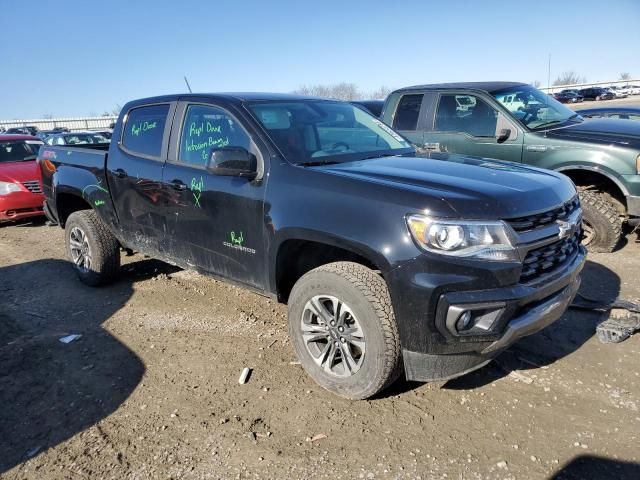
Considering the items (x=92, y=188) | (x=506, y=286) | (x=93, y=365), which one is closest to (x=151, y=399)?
(x=93, y=365)

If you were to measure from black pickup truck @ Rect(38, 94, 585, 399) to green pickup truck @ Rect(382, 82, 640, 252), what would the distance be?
1.34 m

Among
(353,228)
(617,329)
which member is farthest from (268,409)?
(617,329)

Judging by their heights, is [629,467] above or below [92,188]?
below

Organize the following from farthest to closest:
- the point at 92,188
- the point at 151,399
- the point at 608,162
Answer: the point at 608,162 → the point at 92,188 → the point at 151,399

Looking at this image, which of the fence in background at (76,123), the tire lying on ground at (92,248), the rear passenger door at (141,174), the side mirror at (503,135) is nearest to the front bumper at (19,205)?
the tire lying on ground at (92,248)

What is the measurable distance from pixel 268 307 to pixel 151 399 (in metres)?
1.62

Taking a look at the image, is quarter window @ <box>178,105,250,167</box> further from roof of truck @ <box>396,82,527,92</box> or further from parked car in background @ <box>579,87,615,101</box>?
parked car in background @ <box>579,87,615,101</box>

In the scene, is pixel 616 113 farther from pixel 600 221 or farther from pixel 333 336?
pixel 333 336

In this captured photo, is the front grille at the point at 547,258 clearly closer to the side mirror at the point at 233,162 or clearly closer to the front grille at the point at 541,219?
the front grille at the point at 541,219

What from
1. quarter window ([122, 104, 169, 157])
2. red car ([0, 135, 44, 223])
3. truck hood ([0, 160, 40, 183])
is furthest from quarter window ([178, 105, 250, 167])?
truck hood ([0, 160, 40, 183])

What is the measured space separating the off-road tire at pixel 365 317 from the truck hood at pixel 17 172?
23.6 feet

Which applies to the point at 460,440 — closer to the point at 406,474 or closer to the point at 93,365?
the point at 406,474

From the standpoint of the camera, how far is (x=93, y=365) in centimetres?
360

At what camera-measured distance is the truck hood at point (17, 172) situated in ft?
27.2
